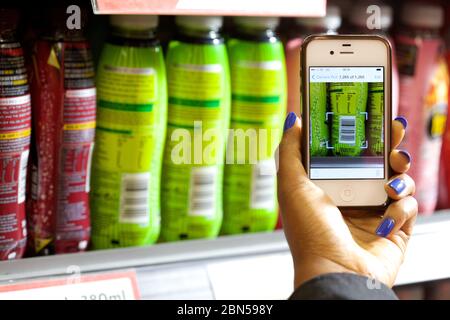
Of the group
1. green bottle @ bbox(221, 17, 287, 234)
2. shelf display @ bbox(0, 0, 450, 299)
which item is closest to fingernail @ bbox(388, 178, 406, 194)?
shelf display @ bbox(0, 0, 450, 299)

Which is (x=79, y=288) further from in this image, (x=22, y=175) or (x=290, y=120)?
(x=290, y=120)

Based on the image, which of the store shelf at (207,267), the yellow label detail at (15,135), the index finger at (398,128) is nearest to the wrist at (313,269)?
the index finger at (398,128)

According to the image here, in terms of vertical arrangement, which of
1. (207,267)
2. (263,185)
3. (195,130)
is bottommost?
(207,267)

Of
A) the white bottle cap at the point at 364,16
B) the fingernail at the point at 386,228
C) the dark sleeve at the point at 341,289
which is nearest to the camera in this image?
the dark sleeve at the point at 341,289

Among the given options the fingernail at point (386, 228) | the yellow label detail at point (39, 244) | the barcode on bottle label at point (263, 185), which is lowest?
the yellow label detail at point (39, 244)

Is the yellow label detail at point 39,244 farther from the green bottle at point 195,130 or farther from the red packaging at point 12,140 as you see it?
the green bottle at point 195,130

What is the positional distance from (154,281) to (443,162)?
0.70m

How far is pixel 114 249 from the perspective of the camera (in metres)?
1.31

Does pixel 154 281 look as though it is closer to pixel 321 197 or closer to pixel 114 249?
pixel 114 249

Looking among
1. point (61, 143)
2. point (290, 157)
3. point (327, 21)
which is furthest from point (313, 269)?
point (327, 21)

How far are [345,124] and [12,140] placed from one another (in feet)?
1.61

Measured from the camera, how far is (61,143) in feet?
4.07

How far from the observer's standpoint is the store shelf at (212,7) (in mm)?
1010
